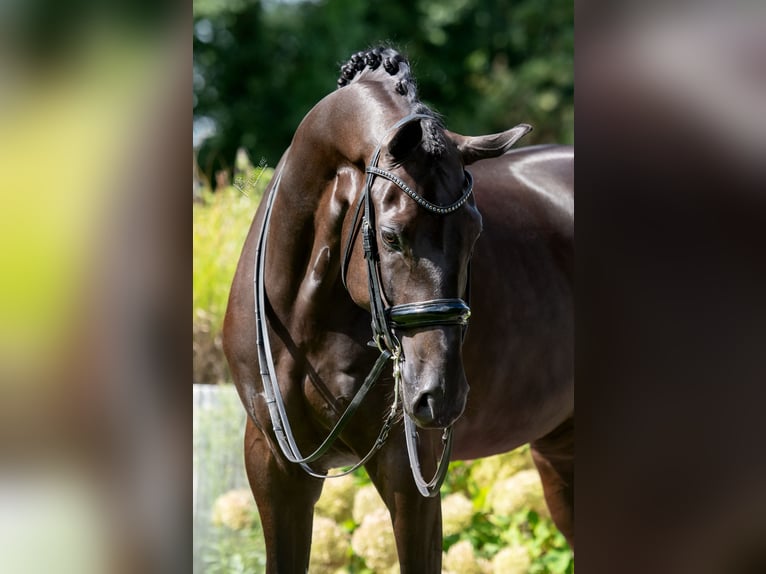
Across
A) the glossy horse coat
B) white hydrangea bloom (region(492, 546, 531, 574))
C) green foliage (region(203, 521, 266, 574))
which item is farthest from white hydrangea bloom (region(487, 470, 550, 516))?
green foliage (region(203, 521, 266, 574))

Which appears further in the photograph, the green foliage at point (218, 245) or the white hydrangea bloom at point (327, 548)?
the green foliage at point (218, 245)

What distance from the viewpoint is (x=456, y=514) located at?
155 inches

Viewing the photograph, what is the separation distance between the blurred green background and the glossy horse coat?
204 inches

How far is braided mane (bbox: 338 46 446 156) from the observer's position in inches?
81.3

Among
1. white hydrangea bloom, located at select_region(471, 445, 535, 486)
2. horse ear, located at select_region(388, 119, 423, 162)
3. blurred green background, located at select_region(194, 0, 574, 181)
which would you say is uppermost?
blurred green background, located at select_region(194, 0, 574, 181)

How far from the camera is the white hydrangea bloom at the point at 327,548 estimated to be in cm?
383

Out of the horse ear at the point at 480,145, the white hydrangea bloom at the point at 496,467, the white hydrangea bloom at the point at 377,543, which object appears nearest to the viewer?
the horse ear at the point at 480,145

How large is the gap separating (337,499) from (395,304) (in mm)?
2213

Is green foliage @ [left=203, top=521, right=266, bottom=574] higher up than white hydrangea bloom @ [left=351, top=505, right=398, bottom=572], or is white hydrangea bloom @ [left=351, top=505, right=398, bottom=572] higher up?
white hydrangea bloom @ [left=351, top=505, right=398, bottom=572]

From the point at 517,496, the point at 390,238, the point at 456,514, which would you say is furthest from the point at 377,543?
the point at 390,238

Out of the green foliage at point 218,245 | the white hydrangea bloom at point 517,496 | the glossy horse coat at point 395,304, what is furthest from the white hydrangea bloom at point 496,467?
the green foliage at point 218,245

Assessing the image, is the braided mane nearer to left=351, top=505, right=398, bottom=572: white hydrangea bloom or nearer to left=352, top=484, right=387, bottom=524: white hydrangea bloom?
left=351, top=505, right=398, bottom=572: white hydrangea bloom

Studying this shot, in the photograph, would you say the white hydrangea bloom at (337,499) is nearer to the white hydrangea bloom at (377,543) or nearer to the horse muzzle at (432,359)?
A: the white hydrangea bloom at (377,543)

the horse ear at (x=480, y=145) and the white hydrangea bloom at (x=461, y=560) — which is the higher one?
the horse ear at (x=480, y=145)
